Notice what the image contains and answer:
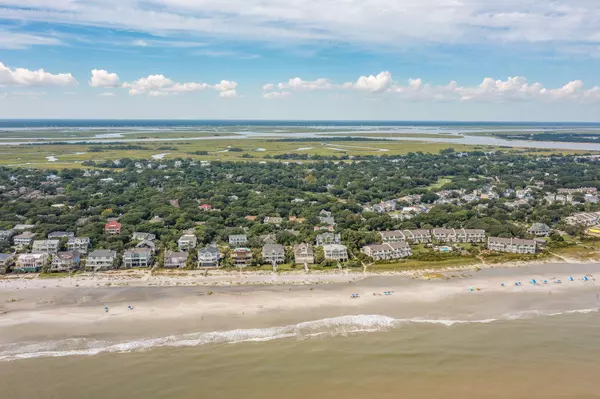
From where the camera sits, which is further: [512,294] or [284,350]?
[512,294]

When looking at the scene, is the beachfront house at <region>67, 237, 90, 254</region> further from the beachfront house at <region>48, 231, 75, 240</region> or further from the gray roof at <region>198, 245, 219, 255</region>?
the gray roof at <region>198, 245, 219, 255</region>

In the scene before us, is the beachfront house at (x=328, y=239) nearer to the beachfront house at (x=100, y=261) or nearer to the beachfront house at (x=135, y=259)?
the beachfront house at (x=135, y=259)

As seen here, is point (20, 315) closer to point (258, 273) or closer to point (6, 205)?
point (258, 273)

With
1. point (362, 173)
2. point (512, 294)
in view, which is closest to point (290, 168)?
point (362, 173)

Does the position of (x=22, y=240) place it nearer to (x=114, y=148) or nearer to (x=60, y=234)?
(x=60, y=234)

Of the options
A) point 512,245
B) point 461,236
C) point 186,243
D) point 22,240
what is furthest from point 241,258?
point 512,245

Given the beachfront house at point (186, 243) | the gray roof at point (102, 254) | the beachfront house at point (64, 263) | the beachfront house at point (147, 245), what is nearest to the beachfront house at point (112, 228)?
the beachfront house at point (147, 245)

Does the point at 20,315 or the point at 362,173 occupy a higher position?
the point at 362,173
